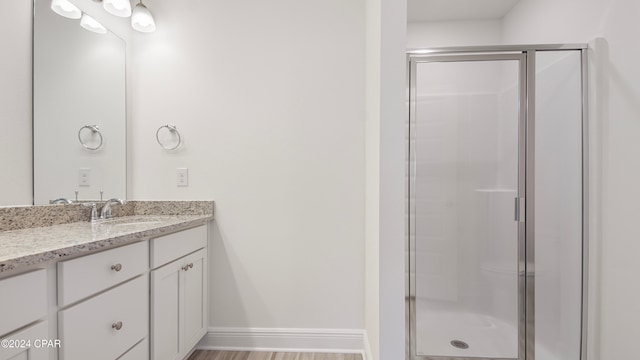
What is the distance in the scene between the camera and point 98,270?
0.96 metres

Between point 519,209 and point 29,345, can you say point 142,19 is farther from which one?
point 519,209

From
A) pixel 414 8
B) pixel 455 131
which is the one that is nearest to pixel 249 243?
pixel 455 131

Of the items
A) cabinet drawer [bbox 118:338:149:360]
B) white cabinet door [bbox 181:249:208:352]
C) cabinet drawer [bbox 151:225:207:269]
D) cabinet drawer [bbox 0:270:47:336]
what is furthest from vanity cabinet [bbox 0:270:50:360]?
white cabinet door [bbox 181:249:208:352]

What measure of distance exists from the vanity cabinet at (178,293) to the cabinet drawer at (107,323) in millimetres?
69

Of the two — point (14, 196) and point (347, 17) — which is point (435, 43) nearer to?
point (347, 17)

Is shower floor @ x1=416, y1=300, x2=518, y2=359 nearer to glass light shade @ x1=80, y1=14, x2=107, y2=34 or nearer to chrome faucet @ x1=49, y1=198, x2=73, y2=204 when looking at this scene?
chrome faucet @ x1=49, y1=198, x2=73, y2=204

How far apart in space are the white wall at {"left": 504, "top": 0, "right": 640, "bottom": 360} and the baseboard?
52.1 inches

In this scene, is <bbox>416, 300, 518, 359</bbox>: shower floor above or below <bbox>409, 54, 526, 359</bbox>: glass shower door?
below

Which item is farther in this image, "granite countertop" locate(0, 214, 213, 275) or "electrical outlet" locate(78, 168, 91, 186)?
"electrical outlet" locate(78, 168, 91, 186)

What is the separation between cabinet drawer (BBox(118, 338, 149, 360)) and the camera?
111 centimetres

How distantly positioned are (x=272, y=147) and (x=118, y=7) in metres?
1.25

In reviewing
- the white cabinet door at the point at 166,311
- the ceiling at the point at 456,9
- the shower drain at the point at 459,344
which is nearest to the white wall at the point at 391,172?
the shower drain at the point at 459,344

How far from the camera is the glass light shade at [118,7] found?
164 centimetres

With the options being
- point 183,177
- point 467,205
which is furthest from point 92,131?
point 467,205
